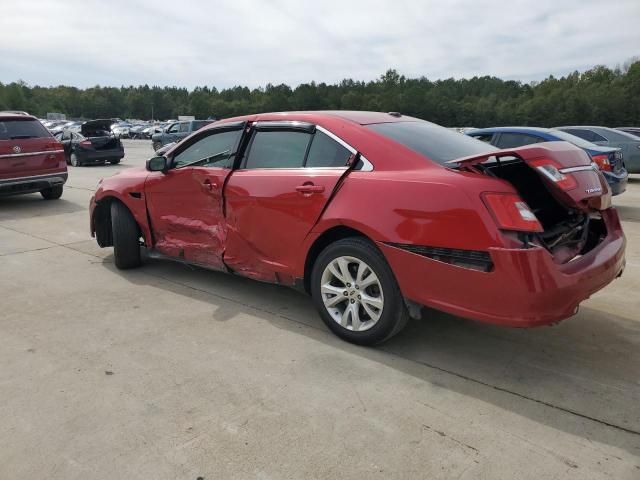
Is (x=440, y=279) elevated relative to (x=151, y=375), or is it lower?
elevated

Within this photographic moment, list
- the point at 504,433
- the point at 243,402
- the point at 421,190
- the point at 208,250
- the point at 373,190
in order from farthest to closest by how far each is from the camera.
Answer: the point at 208,250
the point at 373,190
the point at 421,190
the point at 243,402
the point at 504,433

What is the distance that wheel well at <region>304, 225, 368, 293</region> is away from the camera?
3.54m

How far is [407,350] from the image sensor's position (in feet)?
11.5

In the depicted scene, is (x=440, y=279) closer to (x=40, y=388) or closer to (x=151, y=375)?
(x=151, y=375)

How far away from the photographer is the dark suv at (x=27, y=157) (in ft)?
29.1

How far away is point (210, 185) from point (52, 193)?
24.1 ft

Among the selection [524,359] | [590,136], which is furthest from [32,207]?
[590,136]

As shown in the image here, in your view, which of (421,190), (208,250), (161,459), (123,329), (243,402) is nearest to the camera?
(161,459)

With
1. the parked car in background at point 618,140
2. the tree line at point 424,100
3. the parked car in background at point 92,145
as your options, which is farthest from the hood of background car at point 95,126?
the tree line at point 424,100

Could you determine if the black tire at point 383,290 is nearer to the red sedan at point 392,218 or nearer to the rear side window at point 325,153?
the red sedan at point 392,218

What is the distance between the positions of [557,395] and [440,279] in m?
0.90

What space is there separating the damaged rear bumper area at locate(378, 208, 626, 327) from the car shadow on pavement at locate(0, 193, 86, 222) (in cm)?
770

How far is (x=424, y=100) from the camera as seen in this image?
9056cm

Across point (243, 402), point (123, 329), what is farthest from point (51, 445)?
point (123, 329)
